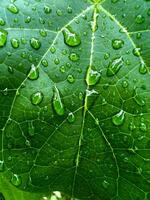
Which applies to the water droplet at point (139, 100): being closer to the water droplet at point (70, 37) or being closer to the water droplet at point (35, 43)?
the water droplet at point (70, 37)

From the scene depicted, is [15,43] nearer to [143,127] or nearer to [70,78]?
[70,78]

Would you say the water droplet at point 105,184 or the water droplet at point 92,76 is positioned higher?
the water droplet at point 92,76

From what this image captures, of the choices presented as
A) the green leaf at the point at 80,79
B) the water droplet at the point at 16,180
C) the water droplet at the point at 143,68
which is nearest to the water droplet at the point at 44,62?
the green leaf at the point at 80,79

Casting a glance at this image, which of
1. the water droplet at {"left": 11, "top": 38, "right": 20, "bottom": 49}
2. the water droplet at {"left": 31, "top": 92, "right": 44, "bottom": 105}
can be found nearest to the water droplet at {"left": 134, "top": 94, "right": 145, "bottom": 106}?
the water droplet at {"left": 31, "top": 92, "right": 44, "bottom": 105}

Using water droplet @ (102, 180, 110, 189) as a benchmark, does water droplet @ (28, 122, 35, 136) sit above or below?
above

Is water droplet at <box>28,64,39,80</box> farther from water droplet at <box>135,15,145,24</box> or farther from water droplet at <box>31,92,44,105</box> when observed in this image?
water droplet at <box>135,15,145,24</box>

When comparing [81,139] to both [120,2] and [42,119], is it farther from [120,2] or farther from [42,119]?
[120,2]

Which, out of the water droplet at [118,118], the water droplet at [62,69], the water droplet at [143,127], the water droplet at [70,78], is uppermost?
the water droplet at [62,69]

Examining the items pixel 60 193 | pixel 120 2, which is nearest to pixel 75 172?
pixel 60 193
